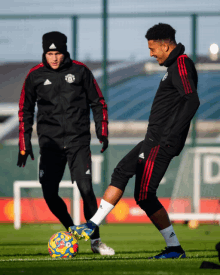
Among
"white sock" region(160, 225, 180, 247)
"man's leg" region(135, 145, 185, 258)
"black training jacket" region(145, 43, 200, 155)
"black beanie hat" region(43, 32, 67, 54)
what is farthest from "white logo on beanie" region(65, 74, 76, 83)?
"white sock" region(160, 225, 180, 247)

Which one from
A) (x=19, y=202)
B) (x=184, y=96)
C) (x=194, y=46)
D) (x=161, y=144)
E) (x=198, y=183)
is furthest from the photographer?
(x=194, y=46)

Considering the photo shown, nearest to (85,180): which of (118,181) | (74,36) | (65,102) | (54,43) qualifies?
(118,181)

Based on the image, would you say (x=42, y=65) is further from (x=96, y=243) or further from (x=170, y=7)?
(x=170, y=7)

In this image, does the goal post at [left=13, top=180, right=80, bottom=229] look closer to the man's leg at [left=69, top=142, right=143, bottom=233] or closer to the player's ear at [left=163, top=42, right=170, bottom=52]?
the man's leg at [left=69, top=142, right=143, bottom=233]

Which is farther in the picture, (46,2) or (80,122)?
(46,2)

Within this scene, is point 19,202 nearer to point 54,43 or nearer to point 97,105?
point 97,105

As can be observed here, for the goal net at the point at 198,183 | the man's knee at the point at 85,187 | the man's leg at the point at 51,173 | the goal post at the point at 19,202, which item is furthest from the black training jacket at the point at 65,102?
the goal net at the point at 198,183

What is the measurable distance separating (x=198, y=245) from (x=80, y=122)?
225 centimetres

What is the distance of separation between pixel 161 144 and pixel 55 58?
154cm

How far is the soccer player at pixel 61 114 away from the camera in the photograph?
6.22 meters

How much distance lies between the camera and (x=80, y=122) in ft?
20.6

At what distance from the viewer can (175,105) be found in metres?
5.40

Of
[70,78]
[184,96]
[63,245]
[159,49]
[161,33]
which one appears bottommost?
[63,245]

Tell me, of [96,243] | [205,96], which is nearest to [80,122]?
[96,243]
